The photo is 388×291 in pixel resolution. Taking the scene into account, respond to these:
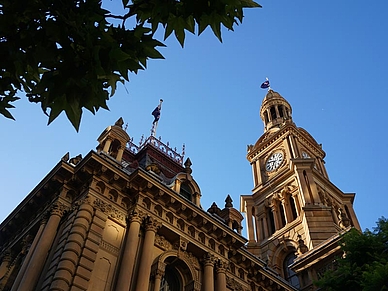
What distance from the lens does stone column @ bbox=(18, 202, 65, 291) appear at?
45.1 feet

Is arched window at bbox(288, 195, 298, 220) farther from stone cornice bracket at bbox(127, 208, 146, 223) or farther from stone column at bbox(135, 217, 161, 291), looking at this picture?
stone cornice bracket at bbox(127, 208, 146, 223)

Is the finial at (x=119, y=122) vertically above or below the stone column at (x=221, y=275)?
above

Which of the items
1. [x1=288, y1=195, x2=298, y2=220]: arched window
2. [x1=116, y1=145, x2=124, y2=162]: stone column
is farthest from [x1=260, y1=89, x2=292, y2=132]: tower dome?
[x1=116, y1=145, x2=124, y2=162]: stone column

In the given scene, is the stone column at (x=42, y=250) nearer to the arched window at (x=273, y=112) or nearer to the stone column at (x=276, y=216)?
the stone column at (x=276, y=216)

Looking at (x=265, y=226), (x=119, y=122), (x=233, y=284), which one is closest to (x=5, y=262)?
(x=119, y=122)

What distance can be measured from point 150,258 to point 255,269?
7.34 meters

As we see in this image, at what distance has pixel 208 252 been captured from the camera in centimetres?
1831

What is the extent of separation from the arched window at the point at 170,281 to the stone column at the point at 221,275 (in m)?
1.76

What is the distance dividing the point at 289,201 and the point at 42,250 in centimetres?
2997

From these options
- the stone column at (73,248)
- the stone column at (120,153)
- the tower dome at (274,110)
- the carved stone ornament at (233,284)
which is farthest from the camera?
the tower dome at (274,110)

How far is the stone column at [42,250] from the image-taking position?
13.8 meters

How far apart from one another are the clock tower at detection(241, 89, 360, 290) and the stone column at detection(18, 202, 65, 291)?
64.6ft

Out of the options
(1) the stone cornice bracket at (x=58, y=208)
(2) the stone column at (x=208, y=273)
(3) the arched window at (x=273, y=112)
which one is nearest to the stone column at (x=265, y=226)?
(3) the arched window at (x=273, y=112)

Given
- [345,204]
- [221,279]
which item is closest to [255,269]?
[221,279]
